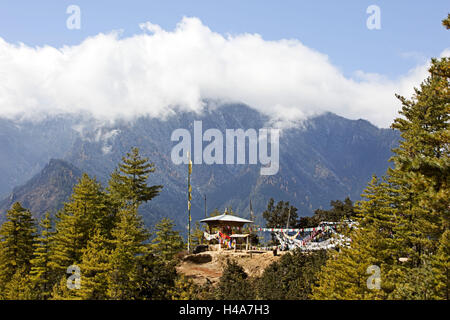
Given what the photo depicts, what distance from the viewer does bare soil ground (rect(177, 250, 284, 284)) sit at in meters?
39.2

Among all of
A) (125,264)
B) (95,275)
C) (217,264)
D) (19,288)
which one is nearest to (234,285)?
(217,264)

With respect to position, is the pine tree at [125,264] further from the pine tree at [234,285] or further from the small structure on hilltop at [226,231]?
the small structure on hilltop at [226,231]

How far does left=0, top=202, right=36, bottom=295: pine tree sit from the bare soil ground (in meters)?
17.4

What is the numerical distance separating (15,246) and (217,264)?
21.9 meters

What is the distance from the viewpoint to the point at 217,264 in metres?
41.9

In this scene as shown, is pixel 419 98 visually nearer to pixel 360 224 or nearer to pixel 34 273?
Result: pixel 360 224

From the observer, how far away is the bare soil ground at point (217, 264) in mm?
39156

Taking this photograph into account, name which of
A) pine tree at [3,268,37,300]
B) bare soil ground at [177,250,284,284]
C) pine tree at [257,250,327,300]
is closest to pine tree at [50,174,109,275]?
pine tree at [3,268,37,300]

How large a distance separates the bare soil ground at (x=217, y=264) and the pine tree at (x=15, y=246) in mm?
17365

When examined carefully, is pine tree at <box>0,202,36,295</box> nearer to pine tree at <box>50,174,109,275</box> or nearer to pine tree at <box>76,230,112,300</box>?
pine tree at <box>50,174,109,275</box>

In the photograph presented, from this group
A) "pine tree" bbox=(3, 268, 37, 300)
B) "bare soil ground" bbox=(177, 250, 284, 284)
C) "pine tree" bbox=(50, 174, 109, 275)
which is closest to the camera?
"pine tree" bbox=(3, 268, 37, 300)
